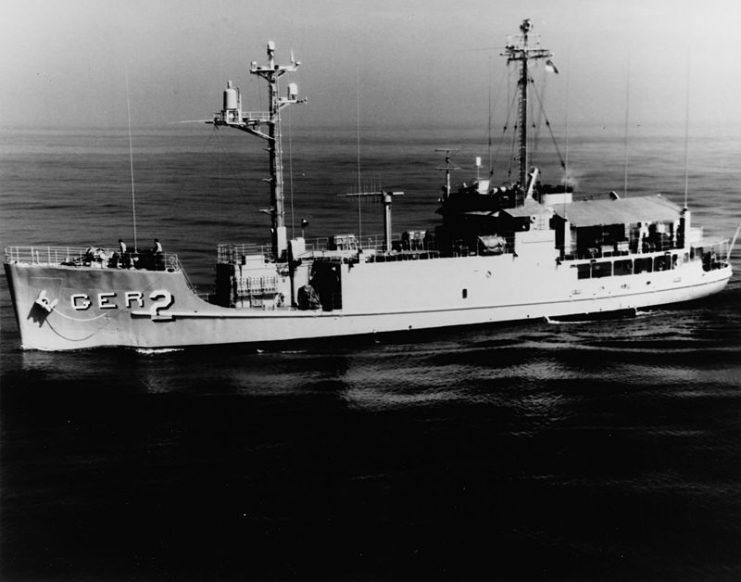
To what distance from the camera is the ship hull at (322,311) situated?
24938 millimetres

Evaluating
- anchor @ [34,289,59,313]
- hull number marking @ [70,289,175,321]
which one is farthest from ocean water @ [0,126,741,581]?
anchor @ [34,289,59,313]

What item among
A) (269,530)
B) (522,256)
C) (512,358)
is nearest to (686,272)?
(522,256)

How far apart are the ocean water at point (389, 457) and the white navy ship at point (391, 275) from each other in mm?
878

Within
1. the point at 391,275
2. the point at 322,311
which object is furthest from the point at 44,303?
the point at 391,275

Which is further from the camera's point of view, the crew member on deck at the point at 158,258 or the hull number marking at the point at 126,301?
the crew member on deck at the point at 158,258

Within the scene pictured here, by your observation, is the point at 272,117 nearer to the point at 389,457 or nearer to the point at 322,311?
the point at 322,311

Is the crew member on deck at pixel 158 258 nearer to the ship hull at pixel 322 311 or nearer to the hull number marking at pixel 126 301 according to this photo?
the ship hull at pixel 322 311

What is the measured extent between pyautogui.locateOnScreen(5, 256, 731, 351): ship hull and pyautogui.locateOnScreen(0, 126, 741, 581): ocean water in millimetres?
633

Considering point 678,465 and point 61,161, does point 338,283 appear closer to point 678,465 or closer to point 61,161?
point 678,465

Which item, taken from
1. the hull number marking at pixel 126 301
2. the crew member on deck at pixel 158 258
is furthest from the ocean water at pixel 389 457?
the crew member on deck at pixel 158 258

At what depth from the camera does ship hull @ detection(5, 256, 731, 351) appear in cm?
2494

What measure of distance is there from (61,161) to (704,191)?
69.0m

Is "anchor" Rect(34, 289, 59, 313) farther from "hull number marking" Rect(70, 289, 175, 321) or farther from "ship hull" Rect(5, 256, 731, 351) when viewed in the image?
"hull number marking" Rect(70, 289, 175, 321)

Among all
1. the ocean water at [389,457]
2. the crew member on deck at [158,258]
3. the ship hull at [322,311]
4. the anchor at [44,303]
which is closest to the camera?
the ocean water at [389,457]
